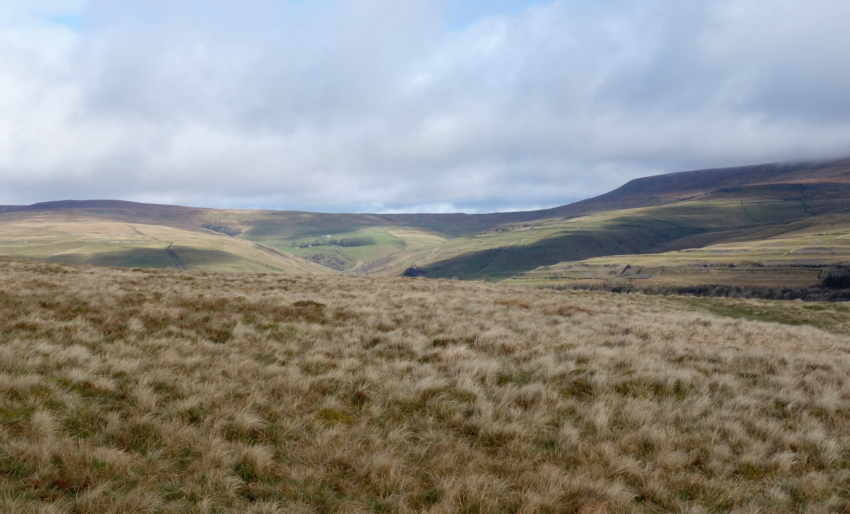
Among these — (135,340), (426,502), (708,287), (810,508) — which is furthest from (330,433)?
(708,287)

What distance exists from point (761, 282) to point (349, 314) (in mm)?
148625

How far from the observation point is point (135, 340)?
9867 mm

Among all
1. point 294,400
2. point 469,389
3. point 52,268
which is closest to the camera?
point 294,400

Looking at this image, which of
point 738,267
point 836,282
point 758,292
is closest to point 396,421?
point 758,292

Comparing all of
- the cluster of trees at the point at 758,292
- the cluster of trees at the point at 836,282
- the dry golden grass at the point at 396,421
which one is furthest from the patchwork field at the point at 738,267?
the dry golden grass at the point at 396,421

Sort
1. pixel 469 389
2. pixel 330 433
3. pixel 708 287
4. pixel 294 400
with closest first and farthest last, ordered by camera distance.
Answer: pixel 330 433 → pixel 294 400 → pixel 469 389 → pixel 708 287

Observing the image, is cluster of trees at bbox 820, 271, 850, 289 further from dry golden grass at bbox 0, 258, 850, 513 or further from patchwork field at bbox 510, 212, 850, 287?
dry golden grass at bbox 0, 258, 850, 513

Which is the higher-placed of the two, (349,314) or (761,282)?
(349,314)

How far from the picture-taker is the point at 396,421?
679 centimetres

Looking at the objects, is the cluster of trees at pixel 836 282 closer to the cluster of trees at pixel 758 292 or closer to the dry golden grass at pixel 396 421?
the cluster of trees at pixel 758 292


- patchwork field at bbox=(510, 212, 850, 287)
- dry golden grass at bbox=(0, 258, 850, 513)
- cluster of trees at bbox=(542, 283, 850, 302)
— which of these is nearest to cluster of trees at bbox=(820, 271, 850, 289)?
patchwork field at bbox=(510, 212, 850, 287)

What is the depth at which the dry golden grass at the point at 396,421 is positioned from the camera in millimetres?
4906

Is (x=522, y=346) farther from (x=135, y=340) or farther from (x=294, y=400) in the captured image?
(x=135, y=340)

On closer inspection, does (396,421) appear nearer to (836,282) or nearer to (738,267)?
(836,282)
